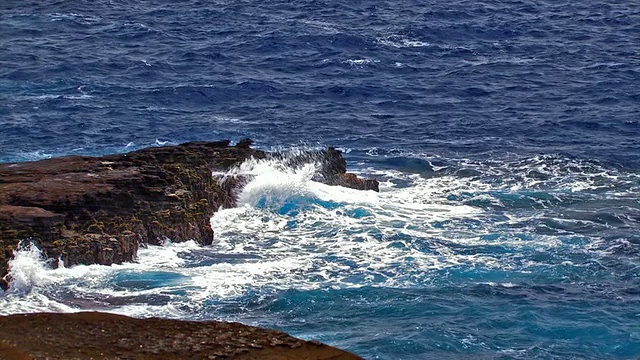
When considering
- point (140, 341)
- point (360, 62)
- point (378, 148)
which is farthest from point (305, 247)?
point (360, 62)

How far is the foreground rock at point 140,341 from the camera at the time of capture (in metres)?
21.7

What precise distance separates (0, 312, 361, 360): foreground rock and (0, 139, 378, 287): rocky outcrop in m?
6.86

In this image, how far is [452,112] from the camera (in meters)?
49.5

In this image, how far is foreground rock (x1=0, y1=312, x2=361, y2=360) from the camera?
2166 centimetres

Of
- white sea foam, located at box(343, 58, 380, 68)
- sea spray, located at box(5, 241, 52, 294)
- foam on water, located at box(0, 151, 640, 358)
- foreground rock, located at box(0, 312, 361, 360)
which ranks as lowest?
foam on water, located at box(0, 151, 640, 358)

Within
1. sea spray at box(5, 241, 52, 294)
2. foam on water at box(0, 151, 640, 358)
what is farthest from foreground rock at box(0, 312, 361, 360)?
sea spray at box(5, 241, 52, 294)

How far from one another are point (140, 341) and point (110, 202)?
33.6 ft

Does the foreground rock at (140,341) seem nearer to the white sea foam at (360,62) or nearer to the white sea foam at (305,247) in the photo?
the white sea foam at (305,247)

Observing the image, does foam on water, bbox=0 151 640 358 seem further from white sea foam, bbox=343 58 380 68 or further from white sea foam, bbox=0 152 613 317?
white sea foam, bbox=343 58 380 68

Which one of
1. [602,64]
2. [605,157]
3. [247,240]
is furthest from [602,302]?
[602,64]

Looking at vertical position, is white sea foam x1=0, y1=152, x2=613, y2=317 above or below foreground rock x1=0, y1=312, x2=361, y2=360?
below

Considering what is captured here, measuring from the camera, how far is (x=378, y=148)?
44688 mm

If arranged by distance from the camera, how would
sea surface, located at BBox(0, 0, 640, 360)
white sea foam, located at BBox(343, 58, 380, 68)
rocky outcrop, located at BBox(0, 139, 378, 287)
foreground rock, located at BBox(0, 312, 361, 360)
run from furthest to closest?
white sea foam, located at BBox(343, 58, 380, 68) < rocky outcrop, located at BBox(0, 139, 378, 287) < sea surface, located at BBox(0, 0, 640, 360) < foreground rock, located at BBox(0, 312, 361, 360)

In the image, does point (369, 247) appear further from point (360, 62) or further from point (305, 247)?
point (360, 62)
